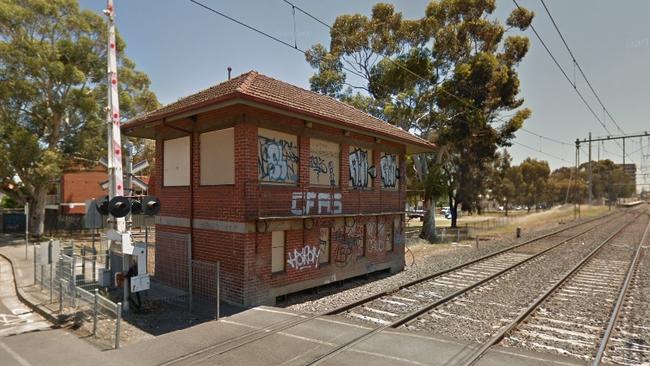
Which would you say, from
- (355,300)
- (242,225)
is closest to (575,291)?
(355,300)

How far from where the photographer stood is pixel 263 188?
10.7 meters

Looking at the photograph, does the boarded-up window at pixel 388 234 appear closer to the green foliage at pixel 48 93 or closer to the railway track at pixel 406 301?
the railway track at pixel 406 301

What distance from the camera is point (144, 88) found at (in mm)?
32688

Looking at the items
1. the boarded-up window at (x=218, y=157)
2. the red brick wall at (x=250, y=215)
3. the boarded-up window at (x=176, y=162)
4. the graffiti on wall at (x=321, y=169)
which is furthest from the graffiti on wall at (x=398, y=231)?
the boarded-up window at (x=176, y=162)

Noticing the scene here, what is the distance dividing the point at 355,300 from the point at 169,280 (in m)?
5.82

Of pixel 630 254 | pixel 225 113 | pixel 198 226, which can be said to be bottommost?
pixel 630 254

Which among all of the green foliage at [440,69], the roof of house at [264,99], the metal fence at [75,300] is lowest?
the metal fence at [75,300]

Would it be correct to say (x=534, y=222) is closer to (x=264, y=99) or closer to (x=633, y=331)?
(x=633, y=331)

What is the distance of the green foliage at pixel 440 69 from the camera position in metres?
29.6

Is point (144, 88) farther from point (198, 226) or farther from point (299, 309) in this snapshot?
point (299, 309)


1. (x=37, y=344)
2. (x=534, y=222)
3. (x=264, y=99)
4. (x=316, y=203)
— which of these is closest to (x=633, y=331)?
(x=316, y=203)

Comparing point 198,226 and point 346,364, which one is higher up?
point 198,226

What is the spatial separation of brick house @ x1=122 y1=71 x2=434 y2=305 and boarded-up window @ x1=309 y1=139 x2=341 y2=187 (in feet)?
0.11

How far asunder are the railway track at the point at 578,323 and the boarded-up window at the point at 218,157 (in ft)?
23.6
